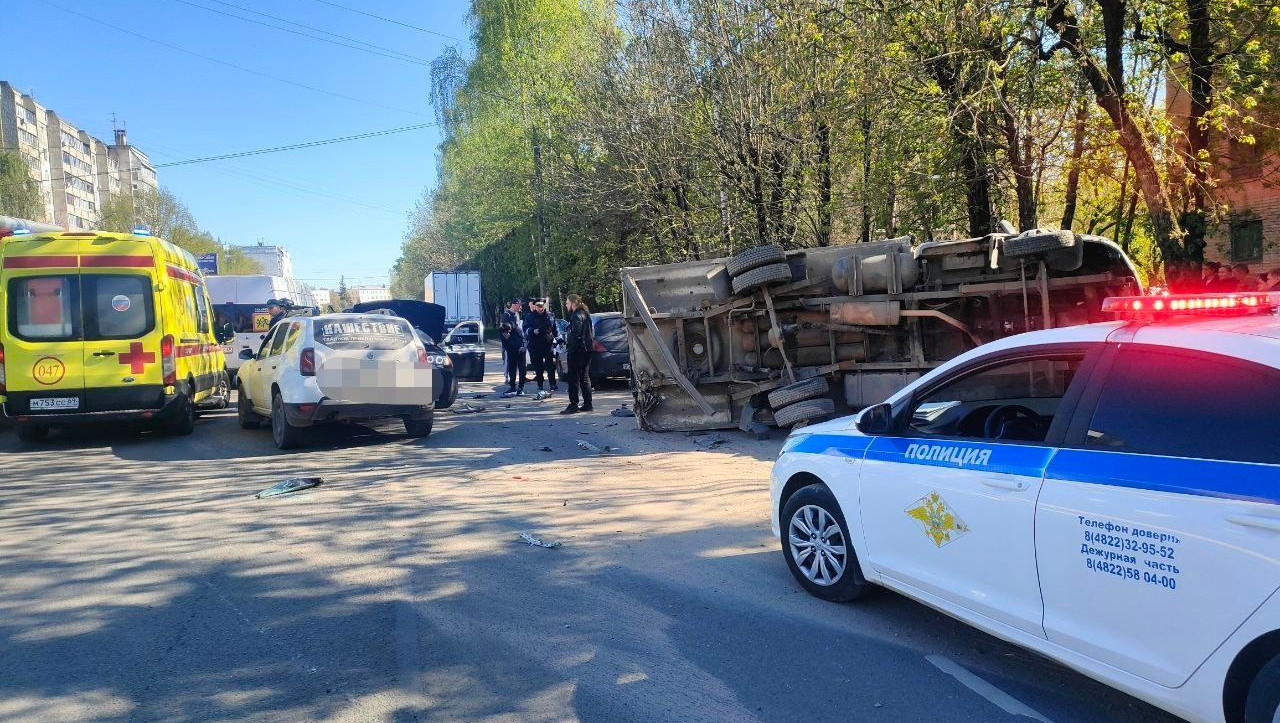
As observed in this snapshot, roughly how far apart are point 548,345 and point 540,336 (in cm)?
47

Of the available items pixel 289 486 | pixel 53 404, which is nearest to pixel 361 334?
pixel 289 486

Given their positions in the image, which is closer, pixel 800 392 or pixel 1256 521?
pixel 1256 521

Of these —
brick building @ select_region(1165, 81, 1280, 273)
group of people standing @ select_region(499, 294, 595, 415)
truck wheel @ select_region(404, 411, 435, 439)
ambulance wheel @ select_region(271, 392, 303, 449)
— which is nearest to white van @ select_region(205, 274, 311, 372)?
group of people standing @ select_region(499, 294, 595, 415)

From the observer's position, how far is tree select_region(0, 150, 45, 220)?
51344 millimetres

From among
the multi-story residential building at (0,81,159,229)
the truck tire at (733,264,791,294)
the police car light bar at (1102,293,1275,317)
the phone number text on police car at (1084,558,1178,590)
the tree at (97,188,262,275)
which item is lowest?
the phone number text on police car at (1084,558,1178,590)

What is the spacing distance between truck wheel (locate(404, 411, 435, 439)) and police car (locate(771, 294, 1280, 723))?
25.2 feet

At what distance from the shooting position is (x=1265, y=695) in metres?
2.55

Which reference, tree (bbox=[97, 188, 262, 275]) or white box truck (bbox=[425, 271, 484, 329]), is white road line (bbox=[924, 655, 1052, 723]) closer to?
white box truck (bbox=[425, 271, 484, 329])

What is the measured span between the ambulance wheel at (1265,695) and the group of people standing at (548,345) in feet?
35.8

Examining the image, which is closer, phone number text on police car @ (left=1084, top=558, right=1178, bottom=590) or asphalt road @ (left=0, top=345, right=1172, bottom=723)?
phone number text on police car @ (left=1084, top=558, right=1178, bottom=590)

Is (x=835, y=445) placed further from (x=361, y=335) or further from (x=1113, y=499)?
(x=361, y=335)

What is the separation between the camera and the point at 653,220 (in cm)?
2144

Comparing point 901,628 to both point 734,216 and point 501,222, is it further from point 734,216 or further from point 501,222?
point 501,222

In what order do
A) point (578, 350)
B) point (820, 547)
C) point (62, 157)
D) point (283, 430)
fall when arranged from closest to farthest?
1. point (820, 547)
2. point (283, 430)
3. point (578, 350)
4. point (62, 157)
